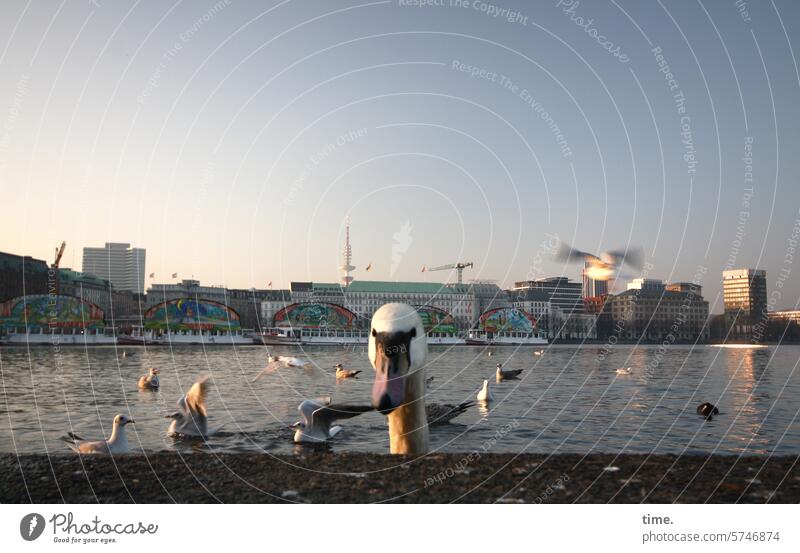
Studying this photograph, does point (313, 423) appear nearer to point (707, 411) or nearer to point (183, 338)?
point (707, 411)

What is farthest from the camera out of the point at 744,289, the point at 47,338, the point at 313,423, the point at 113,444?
the point at 47,338

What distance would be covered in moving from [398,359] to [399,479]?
113cm

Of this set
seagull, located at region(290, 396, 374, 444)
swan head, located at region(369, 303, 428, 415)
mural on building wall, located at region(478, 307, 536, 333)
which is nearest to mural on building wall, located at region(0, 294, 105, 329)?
mural on building wall, located at region(478, 307, 536, 333)

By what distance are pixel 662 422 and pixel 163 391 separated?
21087 mm

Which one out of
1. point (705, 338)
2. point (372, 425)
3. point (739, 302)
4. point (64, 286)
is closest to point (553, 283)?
point (705, 338)

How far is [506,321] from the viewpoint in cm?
14462

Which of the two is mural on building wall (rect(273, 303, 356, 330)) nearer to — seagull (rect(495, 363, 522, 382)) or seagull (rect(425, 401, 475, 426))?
seagull (rect(495, 363, 522, 382))

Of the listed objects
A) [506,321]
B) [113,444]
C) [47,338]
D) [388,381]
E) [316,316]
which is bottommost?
[506,321]

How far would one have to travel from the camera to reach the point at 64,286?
459 ft

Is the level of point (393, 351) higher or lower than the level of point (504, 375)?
higher

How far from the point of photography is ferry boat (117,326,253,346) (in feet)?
352

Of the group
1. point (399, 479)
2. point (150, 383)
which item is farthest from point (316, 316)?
point (399, 479)
